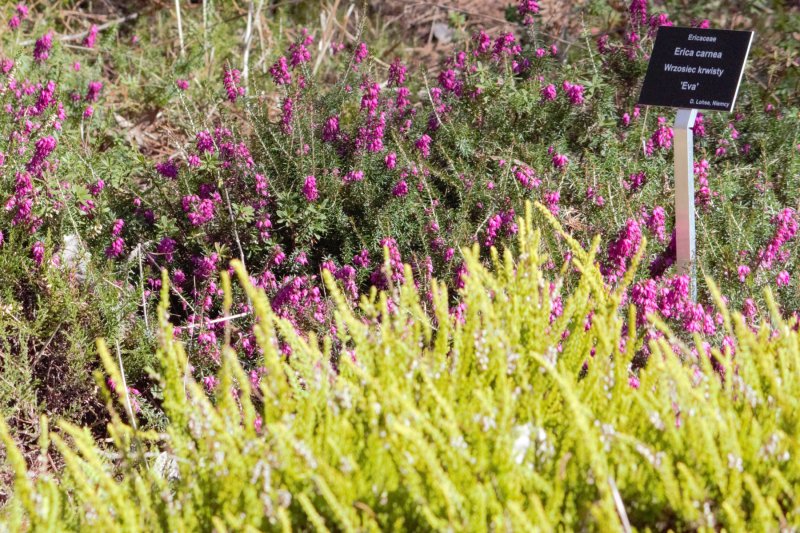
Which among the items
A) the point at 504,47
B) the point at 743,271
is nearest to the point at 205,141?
the point at 504,47

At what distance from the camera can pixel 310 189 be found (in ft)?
13.0

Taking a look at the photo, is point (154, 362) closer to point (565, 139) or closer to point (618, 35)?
point (565, 139)

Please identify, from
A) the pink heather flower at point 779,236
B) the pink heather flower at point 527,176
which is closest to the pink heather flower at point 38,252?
the pink heather flower at point 527,176

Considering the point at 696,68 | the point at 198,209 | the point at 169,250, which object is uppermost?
the point at 696,68

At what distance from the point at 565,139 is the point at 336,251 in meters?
1.23

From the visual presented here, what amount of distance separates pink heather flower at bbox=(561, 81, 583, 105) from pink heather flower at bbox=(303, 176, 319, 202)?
1348 mm

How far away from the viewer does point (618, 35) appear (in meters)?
6.38

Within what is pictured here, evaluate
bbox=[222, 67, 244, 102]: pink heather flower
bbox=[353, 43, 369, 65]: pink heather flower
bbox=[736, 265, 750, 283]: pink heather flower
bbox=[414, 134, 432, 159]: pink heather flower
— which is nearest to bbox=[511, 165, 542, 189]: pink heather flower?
bbox=[414, 134, 432, 159]: pink heather flower

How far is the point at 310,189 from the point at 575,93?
139 cm

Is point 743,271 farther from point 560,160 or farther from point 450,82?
point 450,82

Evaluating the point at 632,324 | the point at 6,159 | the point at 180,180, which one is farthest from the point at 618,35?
the point at 632,324

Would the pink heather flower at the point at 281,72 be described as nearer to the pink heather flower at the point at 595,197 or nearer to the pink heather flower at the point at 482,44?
the pink heather flower at the point at 482,44

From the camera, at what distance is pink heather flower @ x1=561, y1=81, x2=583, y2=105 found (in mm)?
4461

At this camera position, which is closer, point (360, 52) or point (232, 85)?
point (232, 85)
